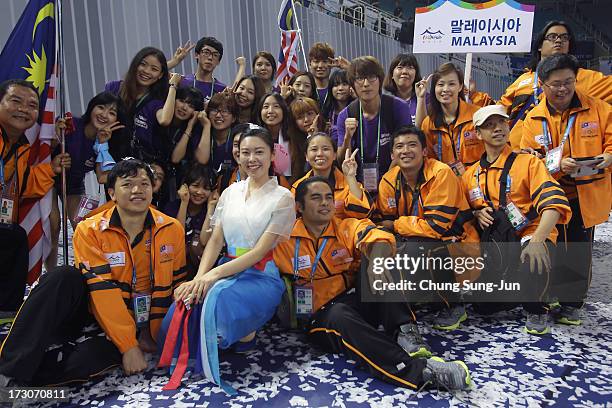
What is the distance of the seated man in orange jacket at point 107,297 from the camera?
199 cm

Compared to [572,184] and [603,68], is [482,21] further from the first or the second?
[603,68]

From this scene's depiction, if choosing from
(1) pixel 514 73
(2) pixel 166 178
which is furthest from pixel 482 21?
(1) pixel 514 73

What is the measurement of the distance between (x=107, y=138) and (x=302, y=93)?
1.54 m

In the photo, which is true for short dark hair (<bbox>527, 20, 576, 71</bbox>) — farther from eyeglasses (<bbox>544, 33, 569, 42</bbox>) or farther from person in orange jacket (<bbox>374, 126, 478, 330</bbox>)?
person in orange jacket (<bbox>374, 126, 478, 330</bbox>)

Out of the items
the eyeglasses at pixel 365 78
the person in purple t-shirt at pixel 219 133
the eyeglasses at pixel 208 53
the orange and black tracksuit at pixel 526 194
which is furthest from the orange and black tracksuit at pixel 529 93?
the eyeglasses at pixel 208 53

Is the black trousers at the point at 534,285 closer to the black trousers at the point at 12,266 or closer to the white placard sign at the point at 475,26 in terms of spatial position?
the white placard sign at the point at 475,26

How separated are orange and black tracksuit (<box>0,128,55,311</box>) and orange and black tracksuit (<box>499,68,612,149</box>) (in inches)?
126

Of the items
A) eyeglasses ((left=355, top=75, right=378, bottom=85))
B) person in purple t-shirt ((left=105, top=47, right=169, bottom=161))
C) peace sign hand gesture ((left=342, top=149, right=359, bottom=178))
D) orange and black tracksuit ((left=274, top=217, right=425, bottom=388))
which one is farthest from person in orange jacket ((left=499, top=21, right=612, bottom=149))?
person in purple t-shirt ((left=105, top=47, right=169, bottom=161))

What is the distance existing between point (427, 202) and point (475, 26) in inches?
79.4

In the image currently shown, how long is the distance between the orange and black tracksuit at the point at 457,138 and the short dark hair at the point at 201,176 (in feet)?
5.02

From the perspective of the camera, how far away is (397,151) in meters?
2.75

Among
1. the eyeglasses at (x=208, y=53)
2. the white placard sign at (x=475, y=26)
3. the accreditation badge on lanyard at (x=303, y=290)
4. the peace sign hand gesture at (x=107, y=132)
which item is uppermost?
the white placard sign at (x=475, y=26)

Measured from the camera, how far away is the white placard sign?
376 centimetres

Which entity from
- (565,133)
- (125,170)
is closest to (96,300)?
(125,170)
